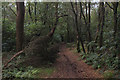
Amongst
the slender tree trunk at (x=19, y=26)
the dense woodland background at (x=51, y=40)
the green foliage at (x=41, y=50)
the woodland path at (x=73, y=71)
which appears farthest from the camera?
the slender tree trunk at (x=19, y=26)

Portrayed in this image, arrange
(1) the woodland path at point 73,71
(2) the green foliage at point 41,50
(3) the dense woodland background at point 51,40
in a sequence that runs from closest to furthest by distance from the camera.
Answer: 1. (3) the dense woodland background at point 51,40
2. (1) the woodland path at point 73,71
3. (2) the green foliage at point 41,50

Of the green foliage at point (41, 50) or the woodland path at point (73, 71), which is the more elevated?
the green foliage at point (41, 50)

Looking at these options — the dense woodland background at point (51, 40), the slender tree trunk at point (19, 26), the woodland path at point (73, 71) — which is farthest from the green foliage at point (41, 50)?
the slender tree trunk at point (19, 26)

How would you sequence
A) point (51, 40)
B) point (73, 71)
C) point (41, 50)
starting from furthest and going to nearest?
point (51, 40) → point (41, 50) → point (73, 71)

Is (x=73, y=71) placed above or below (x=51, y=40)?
below

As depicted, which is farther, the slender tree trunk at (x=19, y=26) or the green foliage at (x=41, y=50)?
the slender tree trunk at (x=19, y=26)

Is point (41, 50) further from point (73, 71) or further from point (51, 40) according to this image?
point (73, 71)

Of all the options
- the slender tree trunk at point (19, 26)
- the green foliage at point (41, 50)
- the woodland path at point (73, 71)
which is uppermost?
the slender tree trunk at point (19, 26)

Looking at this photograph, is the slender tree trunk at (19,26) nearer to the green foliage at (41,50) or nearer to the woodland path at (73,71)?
the green foliage at (41,50)

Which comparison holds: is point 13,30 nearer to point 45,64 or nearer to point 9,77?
point 45,64

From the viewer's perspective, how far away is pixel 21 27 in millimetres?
9156

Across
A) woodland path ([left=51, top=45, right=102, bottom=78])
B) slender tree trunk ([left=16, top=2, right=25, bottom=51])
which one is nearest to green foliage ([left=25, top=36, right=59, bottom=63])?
woodland path ([left=51, top=45, right=102, bottom=78])

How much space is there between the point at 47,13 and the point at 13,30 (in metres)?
4.40

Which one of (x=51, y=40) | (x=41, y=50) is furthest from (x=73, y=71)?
(x=51, y=40)
